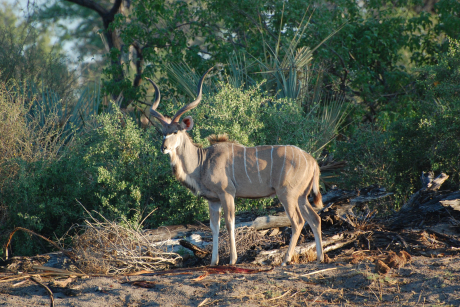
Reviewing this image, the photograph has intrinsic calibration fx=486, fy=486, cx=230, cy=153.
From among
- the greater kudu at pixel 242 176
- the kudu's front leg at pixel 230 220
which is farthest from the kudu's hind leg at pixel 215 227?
the kudu's front leg at pixel 230 220

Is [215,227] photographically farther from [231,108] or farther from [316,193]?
[231,108]

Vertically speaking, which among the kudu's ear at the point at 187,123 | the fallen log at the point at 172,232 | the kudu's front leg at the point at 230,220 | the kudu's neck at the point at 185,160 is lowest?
the fallen log at the point at 172,232

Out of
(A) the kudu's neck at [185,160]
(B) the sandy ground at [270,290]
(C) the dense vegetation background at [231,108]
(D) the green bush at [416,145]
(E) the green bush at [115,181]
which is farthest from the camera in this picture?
(D) the green bush at [416,145]

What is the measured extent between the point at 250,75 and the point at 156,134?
7.12 feet

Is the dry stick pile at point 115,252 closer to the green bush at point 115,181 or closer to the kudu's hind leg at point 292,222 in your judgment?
the green bush at point 115,181

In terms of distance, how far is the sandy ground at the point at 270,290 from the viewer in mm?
3619

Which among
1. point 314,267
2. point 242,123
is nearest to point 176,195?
point 242,123

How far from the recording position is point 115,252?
468 centimetres

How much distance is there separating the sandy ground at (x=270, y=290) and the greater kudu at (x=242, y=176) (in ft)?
2.41

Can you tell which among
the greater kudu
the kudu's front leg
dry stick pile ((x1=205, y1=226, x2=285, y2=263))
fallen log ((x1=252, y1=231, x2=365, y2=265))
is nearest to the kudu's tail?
the greater kudu

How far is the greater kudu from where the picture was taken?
16.1 feet

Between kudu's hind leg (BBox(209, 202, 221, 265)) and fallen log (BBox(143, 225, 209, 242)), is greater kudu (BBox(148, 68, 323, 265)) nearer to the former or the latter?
kudu's hind leg (BBox(209, 202, 221, 265))

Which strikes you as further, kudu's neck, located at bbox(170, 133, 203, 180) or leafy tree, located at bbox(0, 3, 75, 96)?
leafy tree, located at bbox(0, 3, 75, 96)

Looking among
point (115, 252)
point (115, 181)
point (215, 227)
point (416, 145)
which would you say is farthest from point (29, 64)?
point (416, 145)
